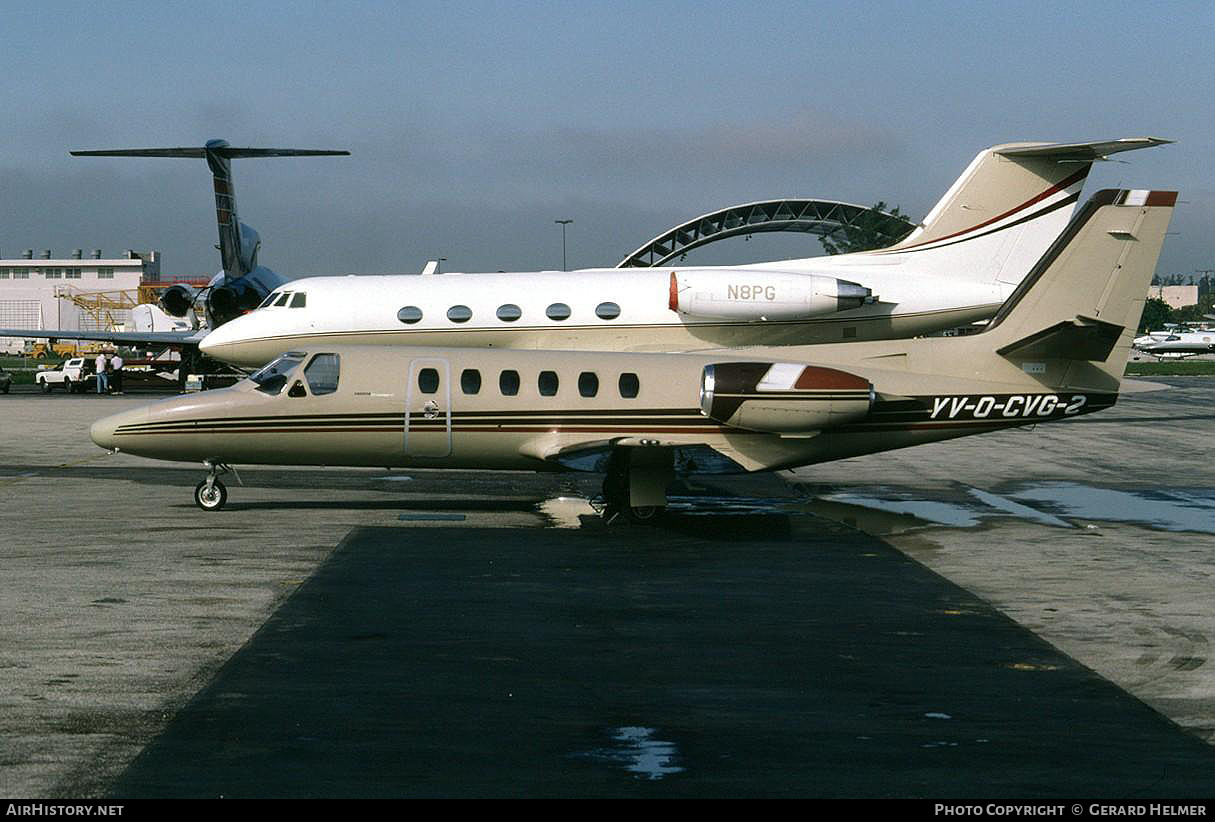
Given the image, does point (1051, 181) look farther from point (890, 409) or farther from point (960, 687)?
point (960, 687)

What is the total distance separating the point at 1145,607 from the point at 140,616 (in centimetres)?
989

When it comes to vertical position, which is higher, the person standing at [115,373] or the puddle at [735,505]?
the person standing at [115,373]

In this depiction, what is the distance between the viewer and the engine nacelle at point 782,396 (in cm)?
1978

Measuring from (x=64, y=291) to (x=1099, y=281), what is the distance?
172 meters

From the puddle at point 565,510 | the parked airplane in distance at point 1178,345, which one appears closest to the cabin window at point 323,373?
the puddle at point 565,510

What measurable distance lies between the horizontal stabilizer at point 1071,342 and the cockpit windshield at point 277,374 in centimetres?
1054

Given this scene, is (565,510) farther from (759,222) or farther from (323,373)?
(759,222)

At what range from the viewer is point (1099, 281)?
2083 cm

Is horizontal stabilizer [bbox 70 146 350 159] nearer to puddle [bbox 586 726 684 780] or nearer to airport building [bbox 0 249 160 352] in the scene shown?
puddle [bbox 586 726 684 780]

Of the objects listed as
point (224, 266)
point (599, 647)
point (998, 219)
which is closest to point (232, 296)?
point (224, 266)

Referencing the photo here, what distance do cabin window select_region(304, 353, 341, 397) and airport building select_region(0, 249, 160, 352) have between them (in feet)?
415

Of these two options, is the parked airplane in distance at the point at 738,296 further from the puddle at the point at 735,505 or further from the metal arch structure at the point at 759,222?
the metal arch structure at the point at 759,222

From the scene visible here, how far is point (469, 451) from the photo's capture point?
66.7 feet
